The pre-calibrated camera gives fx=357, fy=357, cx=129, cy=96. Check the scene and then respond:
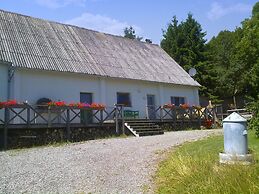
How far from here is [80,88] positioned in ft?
69.3

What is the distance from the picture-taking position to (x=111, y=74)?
22422mm

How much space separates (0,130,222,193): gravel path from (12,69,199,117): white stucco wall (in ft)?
22.1

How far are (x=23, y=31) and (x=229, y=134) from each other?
16273 mm

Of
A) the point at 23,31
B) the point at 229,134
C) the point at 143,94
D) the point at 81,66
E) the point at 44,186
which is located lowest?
the point at 44,186

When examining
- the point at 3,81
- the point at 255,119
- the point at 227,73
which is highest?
the point at 227,73

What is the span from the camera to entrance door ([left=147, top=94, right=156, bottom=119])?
24.2 metres

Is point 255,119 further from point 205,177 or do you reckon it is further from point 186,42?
point 186,42

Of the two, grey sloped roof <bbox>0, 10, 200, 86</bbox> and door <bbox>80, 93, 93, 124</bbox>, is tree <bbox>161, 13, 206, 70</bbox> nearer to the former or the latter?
grey sloped roof <bbox>0, 10, 200, 86</bbox>

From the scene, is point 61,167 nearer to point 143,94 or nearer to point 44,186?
point 44,186

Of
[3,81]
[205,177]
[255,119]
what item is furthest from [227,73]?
[205,177]

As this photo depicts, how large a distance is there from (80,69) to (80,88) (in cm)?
112

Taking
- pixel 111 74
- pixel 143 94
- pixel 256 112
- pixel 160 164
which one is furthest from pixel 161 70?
pixel 160 164

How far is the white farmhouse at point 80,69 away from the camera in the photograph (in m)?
18.7

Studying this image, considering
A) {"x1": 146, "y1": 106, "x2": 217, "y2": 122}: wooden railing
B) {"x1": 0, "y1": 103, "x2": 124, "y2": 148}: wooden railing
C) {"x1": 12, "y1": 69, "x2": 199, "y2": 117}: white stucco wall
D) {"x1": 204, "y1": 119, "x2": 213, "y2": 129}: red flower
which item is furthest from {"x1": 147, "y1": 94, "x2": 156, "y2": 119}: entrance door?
{"x1": 0, "y1": 103, "x2": 124, "y2": 148}: wooden railing
